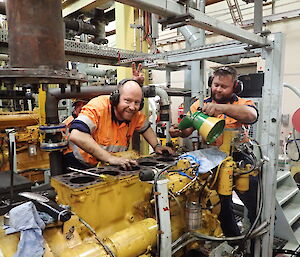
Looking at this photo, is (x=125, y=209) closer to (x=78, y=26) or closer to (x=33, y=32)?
(x=33, y=32)

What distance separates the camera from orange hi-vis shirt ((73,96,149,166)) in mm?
2092

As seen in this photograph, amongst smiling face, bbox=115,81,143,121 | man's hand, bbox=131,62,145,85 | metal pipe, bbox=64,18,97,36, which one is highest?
metal pipe, bbox=64,18,97,36

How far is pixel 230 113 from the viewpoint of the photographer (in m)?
2.26

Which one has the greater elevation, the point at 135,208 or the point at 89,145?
the point at 89,145

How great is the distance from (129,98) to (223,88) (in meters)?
1.07

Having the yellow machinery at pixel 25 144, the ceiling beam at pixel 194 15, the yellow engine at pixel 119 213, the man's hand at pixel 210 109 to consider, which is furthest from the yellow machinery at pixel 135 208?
the yellow machinery at pixel 25 144

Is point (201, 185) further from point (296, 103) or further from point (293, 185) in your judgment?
point (296, 103)

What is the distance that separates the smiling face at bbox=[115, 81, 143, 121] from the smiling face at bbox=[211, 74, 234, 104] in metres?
0.89

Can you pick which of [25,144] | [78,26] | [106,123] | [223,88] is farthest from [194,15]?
[25,144]

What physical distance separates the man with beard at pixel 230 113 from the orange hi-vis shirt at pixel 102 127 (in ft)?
2.31

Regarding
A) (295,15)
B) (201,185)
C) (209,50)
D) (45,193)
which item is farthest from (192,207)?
(295,15)

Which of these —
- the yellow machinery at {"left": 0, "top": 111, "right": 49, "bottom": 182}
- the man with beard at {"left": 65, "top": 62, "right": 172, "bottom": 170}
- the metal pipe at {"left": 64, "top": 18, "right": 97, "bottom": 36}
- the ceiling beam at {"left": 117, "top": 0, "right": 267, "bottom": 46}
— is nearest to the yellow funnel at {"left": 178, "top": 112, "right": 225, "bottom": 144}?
the man with beard at {"left": 65, "top": 62, "right": 172, "bottom": 170}

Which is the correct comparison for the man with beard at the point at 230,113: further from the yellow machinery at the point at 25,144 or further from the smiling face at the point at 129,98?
the yellow machinery at the point at 25,144

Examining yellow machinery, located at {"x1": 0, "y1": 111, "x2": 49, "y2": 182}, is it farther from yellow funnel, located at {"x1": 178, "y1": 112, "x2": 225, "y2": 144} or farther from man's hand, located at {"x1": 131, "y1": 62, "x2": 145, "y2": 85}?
yellow funnel, located at {"x1": 178, "y1": 112, "x2": 225, "y2": 144}
